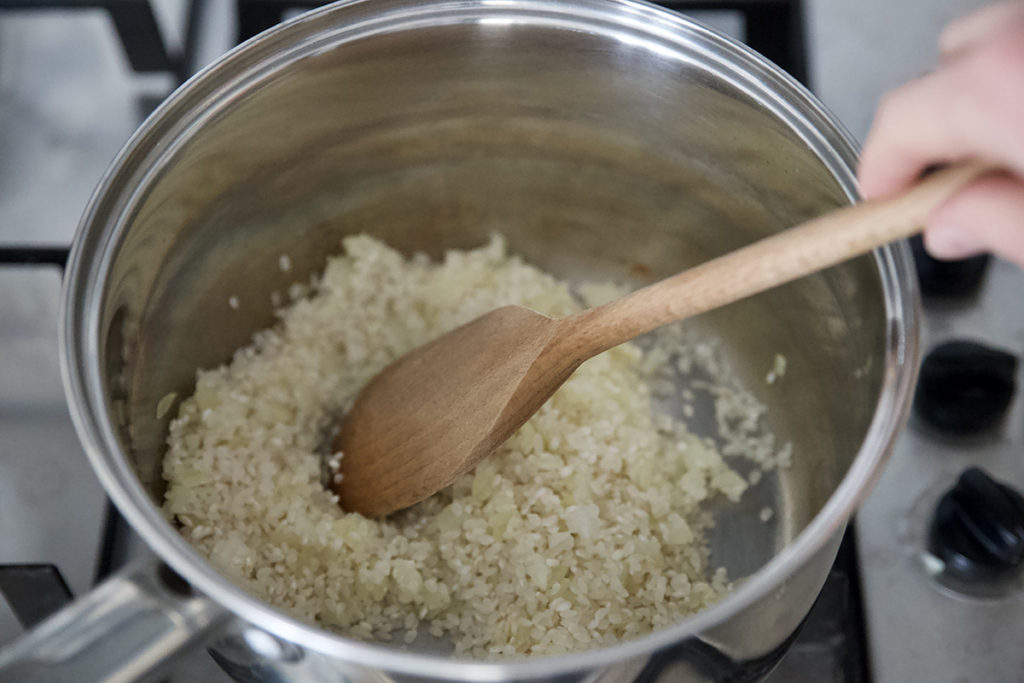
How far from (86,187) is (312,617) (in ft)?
2.17

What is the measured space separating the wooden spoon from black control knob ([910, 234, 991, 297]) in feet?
1.15

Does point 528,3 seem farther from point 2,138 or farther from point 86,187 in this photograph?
point 2,138

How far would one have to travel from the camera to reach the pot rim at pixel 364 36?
597 millimetres

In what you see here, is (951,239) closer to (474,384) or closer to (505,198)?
(474,384)

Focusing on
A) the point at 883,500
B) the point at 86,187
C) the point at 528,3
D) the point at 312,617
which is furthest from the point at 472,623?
the point at 86,187

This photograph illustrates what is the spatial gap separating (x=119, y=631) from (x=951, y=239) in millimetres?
613

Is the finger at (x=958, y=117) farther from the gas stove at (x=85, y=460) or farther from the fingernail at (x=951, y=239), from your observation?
the gas stove at (x=85, y=460)

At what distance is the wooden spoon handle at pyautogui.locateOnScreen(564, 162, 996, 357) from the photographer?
59cm

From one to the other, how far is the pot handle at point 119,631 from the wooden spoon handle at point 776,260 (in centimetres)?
44

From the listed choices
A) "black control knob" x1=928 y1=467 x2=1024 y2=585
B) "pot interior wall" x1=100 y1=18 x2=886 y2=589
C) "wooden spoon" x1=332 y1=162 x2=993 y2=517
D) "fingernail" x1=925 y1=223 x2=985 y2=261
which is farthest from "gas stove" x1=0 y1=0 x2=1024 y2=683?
"fingernail" x1=925 y1=223 x2=985 y2=261

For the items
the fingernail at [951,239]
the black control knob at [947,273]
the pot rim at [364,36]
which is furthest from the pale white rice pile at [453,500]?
the fingernail at [951,239]

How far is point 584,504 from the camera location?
0.98m

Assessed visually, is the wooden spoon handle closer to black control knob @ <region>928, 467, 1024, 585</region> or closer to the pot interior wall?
the pot interior wall

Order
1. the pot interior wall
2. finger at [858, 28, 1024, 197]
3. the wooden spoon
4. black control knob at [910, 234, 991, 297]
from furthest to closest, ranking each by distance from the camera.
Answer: black control knob at [910, 234, 991, 297]
the pot interior wall
the wooden spoon
finger at [858, 28, 1024, 197]
